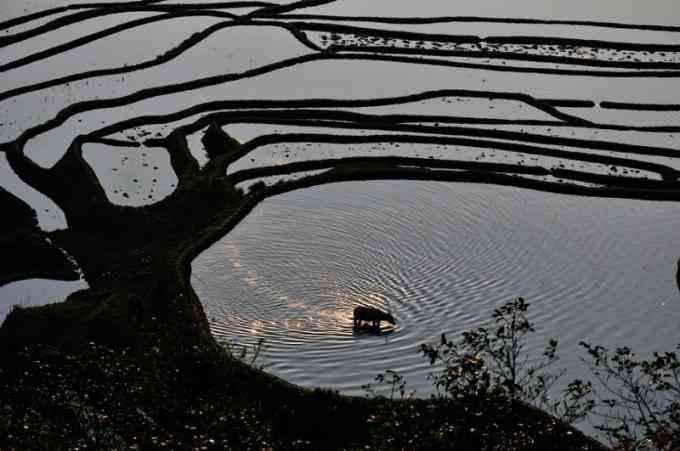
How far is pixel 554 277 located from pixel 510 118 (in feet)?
31.1

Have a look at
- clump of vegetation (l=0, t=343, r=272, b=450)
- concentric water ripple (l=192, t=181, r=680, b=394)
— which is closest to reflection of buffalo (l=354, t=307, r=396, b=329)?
concentric water ripple (l=192, t=181, r=680, b=394)

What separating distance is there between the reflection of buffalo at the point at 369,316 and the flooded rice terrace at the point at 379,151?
22 cm

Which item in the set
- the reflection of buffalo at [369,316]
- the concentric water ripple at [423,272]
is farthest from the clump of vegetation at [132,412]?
the reflection of buffalo at [369,316]

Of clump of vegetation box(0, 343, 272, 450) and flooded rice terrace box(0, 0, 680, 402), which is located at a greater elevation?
flooded rice terrace box(0, 0, 680, 402)

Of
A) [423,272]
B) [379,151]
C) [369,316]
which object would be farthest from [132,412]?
[379,151]

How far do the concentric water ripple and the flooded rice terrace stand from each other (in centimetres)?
5

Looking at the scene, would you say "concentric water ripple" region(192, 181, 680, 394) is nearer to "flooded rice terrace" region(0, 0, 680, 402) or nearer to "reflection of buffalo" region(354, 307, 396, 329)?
"flooded rice terrace" region(0, 0, 680, 402)

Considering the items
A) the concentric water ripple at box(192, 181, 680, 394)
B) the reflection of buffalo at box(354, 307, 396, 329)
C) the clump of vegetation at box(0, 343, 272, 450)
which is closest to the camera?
the clump of vegetation at box(0, 343, 272, 450)

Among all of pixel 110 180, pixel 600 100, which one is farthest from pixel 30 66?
pixel 600 100

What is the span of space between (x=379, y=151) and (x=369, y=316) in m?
9.27

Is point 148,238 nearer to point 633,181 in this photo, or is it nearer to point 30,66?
point 633,181

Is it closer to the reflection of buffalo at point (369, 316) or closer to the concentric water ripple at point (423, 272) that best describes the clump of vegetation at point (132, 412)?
the concentric water ripple at point (423, 272)

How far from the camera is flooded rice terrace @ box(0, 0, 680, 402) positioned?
12.5 m

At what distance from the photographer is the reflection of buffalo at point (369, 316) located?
37.8 ft
